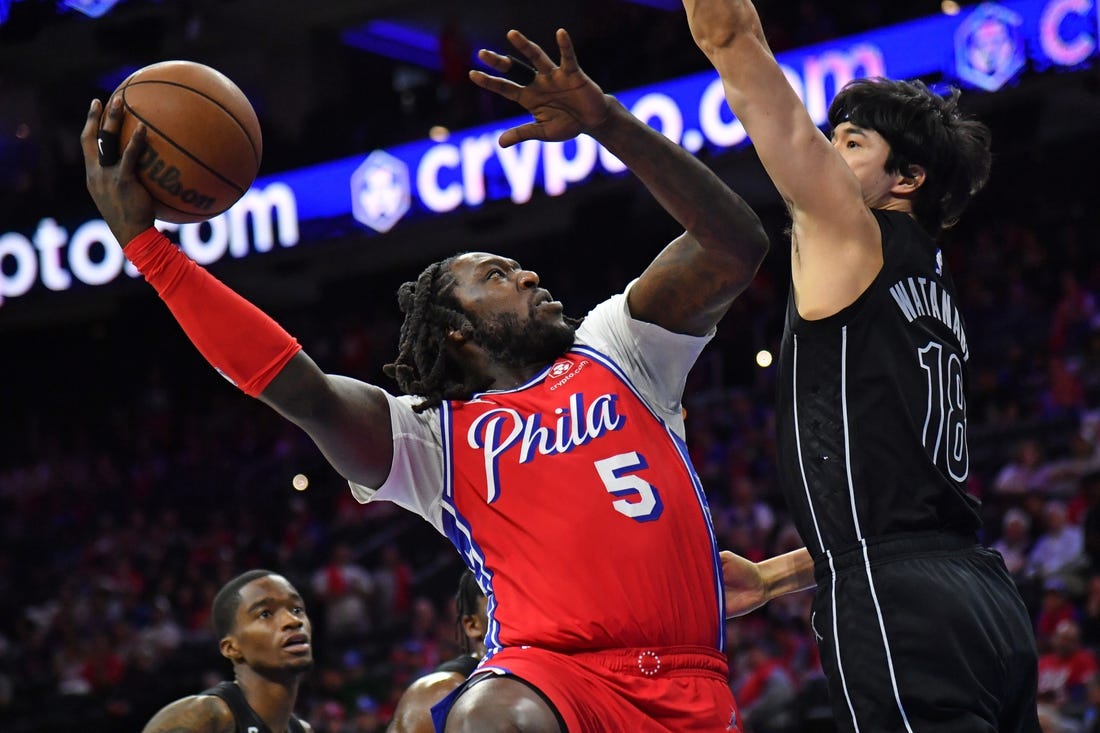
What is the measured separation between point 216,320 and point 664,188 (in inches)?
46.8

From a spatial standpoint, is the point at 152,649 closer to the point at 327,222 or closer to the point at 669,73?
the point at 327,222

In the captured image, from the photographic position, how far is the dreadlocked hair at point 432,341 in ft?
12.3

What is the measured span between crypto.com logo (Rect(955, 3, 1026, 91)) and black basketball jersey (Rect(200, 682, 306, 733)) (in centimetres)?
1034

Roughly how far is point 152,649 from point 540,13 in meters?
11.8

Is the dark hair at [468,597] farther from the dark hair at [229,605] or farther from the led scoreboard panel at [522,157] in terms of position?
the led scoreboard panel at [522,157]

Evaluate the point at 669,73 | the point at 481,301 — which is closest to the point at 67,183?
the point at 669,73

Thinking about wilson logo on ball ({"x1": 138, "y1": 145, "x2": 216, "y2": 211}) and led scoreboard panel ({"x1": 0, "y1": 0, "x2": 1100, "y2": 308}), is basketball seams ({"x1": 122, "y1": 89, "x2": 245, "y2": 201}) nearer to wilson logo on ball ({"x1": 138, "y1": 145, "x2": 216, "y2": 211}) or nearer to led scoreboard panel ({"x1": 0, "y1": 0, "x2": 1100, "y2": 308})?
wilson logo on ball ({"x1": 138, "y1": 145, "x2": 216, "y2": 211})

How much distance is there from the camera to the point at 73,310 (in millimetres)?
21672

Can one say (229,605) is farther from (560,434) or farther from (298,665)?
(560,434)

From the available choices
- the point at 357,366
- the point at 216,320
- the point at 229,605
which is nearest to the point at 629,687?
the point at 216,320

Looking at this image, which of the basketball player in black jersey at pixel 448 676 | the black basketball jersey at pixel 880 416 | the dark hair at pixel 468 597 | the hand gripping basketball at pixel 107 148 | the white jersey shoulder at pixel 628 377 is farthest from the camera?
the dark hair at pixel 468 597

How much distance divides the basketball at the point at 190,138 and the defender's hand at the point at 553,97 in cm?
82

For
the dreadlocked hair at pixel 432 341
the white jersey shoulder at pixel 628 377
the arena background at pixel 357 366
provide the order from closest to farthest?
the white jersey shoulder at pixel 628 377 → the dreadlocked hair at pixel 432 341 → the arena background at pixel 357 366

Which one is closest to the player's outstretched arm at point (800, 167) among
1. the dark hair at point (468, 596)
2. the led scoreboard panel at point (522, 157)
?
the dark hair at point (468, 596)
